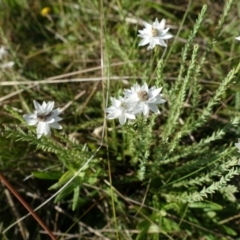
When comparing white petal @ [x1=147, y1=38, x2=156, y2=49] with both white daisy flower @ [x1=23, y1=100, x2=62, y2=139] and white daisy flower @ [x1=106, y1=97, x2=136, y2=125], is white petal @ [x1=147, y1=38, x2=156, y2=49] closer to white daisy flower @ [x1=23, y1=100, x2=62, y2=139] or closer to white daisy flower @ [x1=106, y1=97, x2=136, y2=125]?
white daisy flower @ [x1=106, y1=97, x2=136, y2=125]

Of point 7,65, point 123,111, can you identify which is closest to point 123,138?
point 123,111

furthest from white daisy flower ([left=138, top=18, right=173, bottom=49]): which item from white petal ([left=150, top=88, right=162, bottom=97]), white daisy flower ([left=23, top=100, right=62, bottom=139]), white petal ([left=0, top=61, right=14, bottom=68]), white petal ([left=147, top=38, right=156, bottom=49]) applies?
white petal ([left=0, top=61, right=14, bottom=68])

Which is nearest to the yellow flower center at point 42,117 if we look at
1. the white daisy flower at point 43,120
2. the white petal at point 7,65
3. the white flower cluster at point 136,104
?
the white daisy flower at point 43,120

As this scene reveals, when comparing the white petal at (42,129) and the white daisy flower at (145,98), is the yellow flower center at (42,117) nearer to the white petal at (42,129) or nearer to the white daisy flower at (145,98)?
the white petal at (42,129)

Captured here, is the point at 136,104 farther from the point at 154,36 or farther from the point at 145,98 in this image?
the point at 154,36

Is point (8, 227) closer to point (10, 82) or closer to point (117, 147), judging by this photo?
point (117, 147)

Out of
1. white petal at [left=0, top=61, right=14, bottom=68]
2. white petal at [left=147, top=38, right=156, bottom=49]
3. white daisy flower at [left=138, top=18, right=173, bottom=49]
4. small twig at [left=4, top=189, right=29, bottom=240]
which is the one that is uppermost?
white petal at [left=0, top=61, right=14, bottom=68]

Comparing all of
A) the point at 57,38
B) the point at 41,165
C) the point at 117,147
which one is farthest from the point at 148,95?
the point at 57,38
